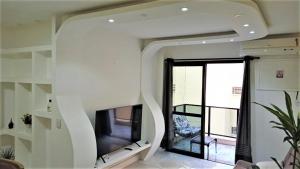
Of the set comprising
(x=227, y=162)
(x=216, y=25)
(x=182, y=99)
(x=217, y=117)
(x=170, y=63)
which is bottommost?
(x=227, y=162)

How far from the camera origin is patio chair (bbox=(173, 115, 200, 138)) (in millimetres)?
5508

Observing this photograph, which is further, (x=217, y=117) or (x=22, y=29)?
(x=217, y=117)

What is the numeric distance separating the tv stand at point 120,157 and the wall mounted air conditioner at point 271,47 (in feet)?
Answer: 8.85

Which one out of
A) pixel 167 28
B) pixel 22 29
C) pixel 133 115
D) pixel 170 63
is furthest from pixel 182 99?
pixel 22 29

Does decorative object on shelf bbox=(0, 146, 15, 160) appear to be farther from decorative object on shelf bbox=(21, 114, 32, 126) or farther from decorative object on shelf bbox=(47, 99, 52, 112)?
decorative object on shelf bbox=(47, 99, 52, 112)

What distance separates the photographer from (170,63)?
18.2ft

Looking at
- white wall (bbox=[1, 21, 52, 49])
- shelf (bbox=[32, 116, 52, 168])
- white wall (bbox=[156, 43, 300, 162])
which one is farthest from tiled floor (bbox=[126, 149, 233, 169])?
white wall (bbox=[1, 21, 52, 49])

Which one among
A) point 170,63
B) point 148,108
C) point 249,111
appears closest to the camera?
point 249,111

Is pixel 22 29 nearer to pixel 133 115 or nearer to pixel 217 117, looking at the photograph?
pixel 133 115

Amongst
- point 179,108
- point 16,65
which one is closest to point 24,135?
point 16,65

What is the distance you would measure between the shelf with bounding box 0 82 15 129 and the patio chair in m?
3.47

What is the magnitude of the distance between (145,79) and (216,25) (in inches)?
83.4

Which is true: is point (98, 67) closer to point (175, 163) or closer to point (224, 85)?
point (175, 163)

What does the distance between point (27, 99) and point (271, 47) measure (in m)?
4.41
